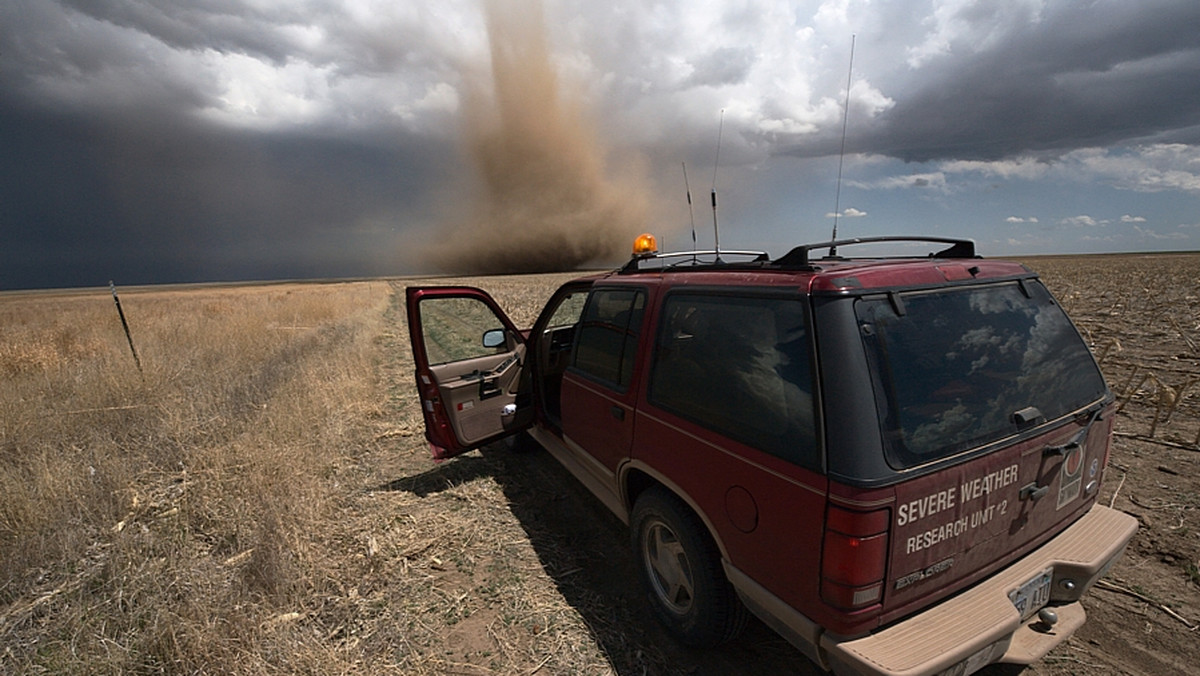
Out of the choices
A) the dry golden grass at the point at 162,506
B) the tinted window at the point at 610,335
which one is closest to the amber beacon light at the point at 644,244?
the tinted window at the point at 610,335

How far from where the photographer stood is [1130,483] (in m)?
3.66

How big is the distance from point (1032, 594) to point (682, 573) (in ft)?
4.45

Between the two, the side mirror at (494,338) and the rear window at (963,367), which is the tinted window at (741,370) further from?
the side mirror at (494,338)

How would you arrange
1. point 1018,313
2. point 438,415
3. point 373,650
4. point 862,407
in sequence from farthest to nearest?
point 438,415
point 373,650
point 1018,313
point 862,407

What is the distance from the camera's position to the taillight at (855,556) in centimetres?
152

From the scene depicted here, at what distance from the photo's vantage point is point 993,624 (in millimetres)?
1654

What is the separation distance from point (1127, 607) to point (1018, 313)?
1.83m

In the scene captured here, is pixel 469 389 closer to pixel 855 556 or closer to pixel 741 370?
pixel 741 370

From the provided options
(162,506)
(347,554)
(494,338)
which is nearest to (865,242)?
(494,338)

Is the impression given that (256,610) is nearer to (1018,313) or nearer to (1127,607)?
(1018,313)

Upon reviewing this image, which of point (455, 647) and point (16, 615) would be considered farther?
point (16, 615)

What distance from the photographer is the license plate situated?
1811 millimetres

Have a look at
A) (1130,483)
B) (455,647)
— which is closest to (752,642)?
(455,647)

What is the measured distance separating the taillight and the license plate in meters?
0.68
